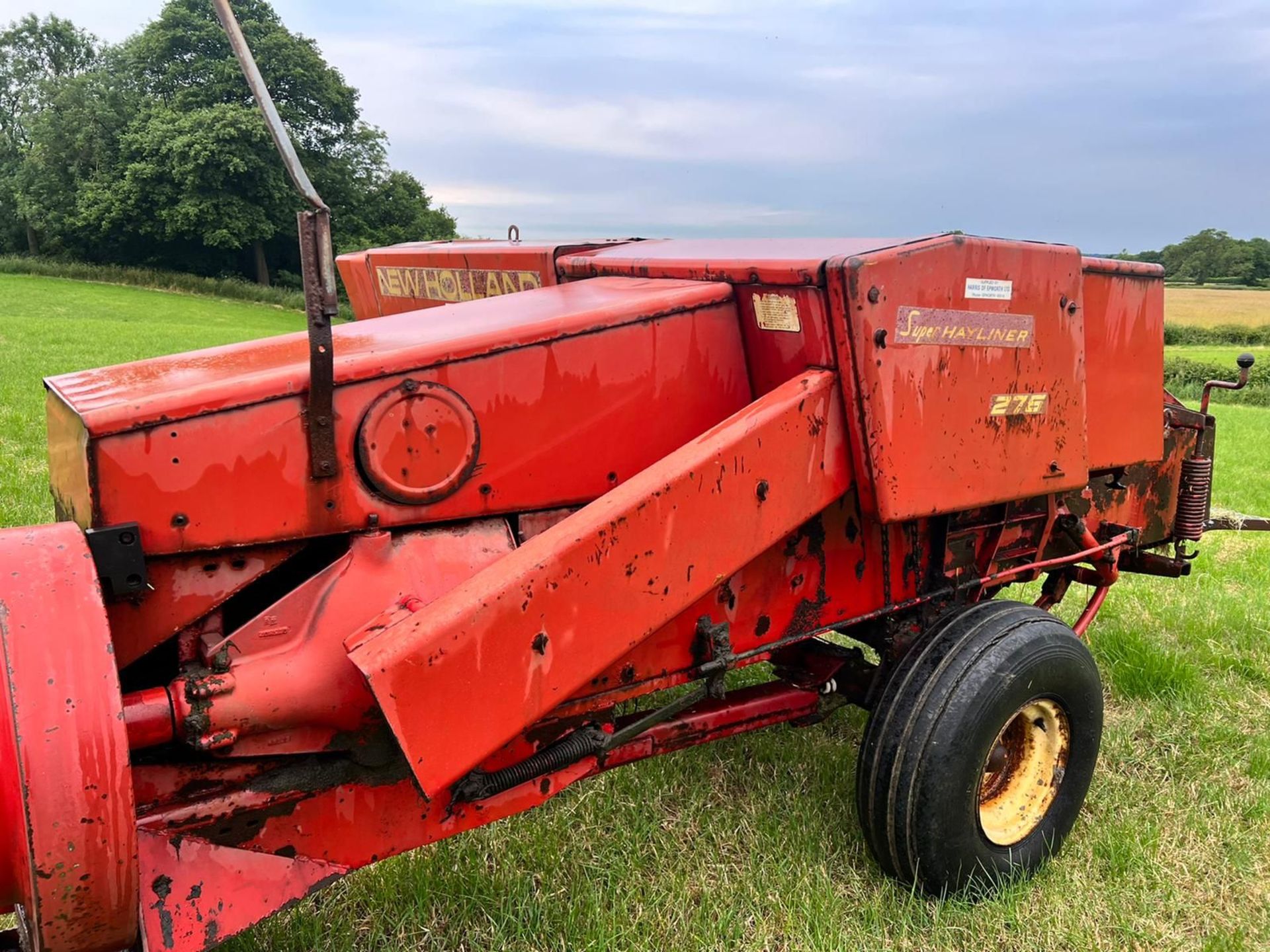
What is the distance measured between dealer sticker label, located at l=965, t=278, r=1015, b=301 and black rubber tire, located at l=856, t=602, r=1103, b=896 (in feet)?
2.84

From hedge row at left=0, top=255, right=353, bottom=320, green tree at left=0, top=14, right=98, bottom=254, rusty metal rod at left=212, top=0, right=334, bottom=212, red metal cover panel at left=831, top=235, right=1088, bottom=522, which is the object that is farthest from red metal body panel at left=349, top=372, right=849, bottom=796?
green tree at left=0, top=14, right=98, bottom=254

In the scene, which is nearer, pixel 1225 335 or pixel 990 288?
pixel 990 288

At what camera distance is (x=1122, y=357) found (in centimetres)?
314

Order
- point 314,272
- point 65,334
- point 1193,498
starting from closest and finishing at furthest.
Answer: point 314,272 → point 1193,498 → point 65,334

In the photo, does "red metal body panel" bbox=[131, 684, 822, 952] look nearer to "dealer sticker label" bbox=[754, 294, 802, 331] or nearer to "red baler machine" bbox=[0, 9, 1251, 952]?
"red baler machine" bbox=[0, 9, 1251, 952]

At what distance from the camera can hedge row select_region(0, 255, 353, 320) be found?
35188mm

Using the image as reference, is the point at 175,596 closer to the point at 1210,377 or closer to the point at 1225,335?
the point at 1210,377

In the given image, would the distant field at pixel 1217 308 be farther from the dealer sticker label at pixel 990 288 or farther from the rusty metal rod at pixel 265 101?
the rusty metal rod at pixel 265 101

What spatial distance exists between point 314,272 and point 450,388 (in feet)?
1.37

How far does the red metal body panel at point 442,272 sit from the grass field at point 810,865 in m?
1.67

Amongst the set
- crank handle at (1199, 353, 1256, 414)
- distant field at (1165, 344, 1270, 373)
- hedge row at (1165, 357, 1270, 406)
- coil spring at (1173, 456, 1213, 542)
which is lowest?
hedge row at (1165, 357, 1270, 406)

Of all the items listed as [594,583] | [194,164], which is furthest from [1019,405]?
[194,164]

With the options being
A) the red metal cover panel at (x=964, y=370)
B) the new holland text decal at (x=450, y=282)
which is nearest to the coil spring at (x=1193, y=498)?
the red metal cover panel at (x=964, y=370)

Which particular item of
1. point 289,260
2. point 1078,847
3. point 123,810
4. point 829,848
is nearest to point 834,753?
point 829,848
